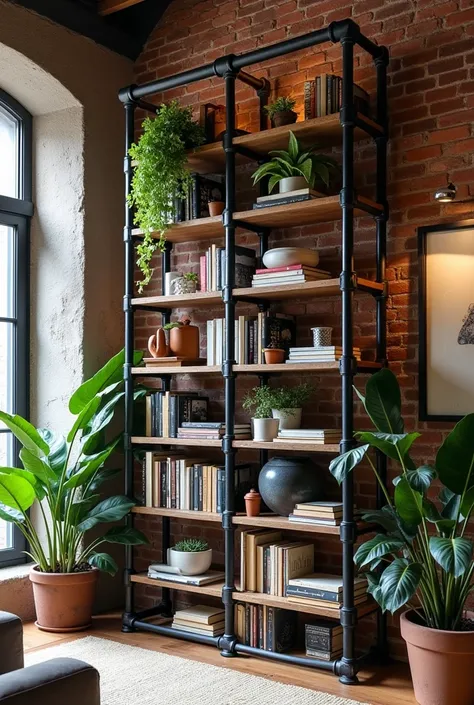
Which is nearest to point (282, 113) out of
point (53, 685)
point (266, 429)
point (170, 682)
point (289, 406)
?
point (289, 406)

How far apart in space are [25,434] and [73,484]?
368mm

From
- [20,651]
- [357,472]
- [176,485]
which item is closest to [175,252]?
[176,485]

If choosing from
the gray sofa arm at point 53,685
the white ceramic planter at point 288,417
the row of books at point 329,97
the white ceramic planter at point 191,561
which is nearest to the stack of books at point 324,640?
the white ceramic planter at point 191,561

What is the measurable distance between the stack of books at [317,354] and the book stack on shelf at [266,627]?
3.97 feet

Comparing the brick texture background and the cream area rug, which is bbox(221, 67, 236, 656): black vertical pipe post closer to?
the cream area rug

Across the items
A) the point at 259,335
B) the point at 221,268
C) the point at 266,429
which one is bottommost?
the point at 266,429

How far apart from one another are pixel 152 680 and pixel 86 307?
2.17 metres

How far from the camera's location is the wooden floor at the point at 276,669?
357 centimetres

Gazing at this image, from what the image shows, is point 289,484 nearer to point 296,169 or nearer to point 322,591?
point 322,591

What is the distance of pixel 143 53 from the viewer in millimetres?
5215

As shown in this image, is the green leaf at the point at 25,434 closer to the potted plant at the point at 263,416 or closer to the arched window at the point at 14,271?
the arched window at the point at 14,271

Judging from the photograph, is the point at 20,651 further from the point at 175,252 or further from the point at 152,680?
the point at 175,252

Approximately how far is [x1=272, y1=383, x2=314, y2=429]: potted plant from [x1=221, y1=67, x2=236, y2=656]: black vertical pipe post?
218mm

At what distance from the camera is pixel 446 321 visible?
395 cm
